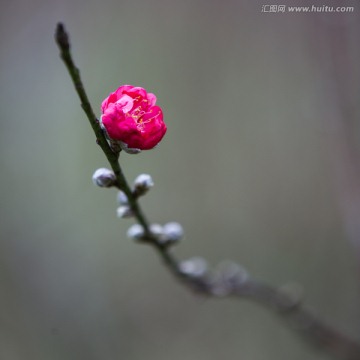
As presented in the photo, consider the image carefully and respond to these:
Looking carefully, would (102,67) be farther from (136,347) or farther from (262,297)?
(262,297)

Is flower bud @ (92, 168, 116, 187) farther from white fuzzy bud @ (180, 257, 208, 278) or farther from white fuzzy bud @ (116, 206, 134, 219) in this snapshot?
white fuzzy bud @ (180, 257, 208, 278)

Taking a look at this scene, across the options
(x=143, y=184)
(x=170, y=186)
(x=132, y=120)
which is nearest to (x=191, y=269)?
(x=143, y=184)

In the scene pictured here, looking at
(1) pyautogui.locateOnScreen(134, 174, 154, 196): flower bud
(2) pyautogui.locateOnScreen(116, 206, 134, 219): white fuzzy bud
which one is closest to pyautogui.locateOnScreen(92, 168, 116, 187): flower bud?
(1) pyautogui.locateOnScreen(134, 174, 154, 196): flower bud

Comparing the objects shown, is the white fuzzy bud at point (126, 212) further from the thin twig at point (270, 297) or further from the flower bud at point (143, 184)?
the thin twig at point (270, 297)

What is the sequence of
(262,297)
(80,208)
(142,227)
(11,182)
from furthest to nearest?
(80,208) → (11,182) → (262,297) → (142,227)

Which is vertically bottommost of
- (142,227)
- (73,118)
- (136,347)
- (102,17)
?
(136,347)

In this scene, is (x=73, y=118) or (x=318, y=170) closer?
(x=318, y=170)

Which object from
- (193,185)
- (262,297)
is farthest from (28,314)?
(262,297)
